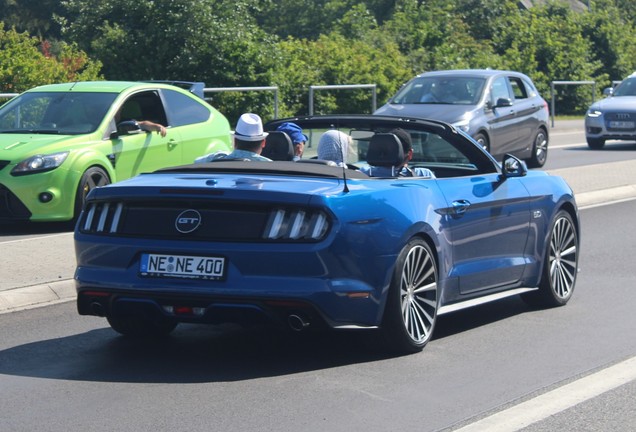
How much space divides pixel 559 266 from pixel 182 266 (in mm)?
3367

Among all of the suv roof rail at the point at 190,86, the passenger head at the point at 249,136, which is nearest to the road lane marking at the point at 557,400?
the passenger head at the point at 249,136

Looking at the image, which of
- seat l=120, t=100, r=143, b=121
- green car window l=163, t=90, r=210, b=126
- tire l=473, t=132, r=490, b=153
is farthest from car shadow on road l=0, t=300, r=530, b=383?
tire l=473, t=132, r=490, b=153

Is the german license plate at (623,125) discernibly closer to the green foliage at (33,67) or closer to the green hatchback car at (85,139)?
the green foliage at (33,67)

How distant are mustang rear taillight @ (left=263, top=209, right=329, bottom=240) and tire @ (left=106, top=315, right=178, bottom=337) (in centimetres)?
134

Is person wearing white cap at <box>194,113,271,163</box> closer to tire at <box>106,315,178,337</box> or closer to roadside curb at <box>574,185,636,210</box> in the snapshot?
tire at <box>106,315,178,337</box>

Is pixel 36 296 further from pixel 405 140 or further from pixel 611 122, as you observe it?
pixel 611 122

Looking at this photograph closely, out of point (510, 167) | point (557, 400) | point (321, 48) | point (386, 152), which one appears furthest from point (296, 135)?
point (321, 48)

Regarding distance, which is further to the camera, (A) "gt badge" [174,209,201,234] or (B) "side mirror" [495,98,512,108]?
(B) "side mirror" [495,98,512,108]

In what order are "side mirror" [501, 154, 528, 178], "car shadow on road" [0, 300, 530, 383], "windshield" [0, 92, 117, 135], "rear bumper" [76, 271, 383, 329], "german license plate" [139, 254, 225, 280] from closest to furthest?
"rear bumper" [76, 271, 383, 329] < "german license plate" [139, 254, 225, 280] < "car shadow on road" [0, 300, 530, 383] < "side mirror" [501, 154, 528, 178] < "windshield" [0, 92, 117, 135]

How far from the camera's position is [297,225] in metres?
7.08

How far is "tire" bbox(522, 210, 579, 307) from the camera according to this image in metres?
9.35

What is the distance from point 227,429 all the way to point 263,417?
0.28 meters

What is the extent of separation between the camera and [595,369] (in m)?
7.34

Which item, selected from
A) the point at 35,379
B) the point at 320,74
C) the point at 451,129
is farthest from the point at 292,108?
the point at 35,379
